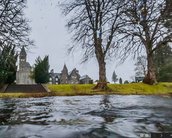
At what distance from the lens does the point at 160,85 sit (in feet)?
106

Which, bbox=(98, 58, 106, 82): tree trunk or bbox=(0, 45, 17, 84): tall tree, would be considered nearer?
bbox=(98, 58, 106, 82): tree trunk

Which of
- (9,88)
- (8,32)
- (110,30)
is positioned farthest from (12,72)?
(110,30)

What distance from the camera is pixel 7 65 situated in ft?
110

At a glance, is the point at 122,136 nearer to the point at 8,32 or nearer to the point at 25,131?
the point at 25,131

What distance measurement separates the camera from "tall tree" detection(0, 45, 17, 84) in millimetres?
30919

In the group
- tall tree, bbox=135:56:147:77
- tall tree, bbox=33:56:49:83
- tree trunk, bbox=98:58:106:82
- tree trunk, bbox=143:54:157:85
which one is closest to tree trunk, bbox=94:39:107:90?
tree trunk, bbox=98:58:106:82

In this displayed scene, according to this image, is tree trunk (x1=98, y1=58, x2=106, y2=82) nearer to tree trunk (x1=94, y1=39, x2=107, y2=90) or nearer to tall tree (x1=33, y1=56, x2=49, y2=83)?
tree trunk (x1=94, y1=39, x2=107, y2=90)

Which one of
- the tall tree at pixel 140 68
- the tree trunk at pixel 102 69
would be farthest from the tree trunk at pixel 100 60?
the tall tree at pixel 140 68

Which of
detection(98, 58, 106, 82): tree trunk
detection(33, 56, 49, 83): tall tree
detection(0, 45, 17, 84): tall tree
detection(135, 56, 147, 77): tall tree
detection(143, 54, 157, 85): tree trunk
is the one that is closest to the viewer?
detection(98, 58, 106, 82): tree trunk

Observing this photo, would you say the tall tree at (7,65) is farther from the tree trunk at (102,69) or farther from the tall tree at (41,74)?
the tree trunk at (102,69)

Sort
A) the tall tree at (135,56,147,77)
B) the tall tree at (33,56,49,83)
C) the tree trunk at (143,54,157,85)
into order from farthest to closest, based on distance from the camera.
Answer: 1. the tall tree at (135,56,147,77)
2. the tall tree at (33,56,49,83)
3. the tree trunk at (143,54,157,85)

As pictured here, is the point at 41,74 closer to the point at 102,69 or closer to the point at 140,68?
Result: the point at 102,69

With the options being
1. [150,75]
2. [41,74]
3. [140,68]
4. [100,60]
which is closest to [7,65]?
[41,74]

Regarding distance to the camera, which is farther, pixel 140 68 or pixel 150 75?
pixel 140 68
